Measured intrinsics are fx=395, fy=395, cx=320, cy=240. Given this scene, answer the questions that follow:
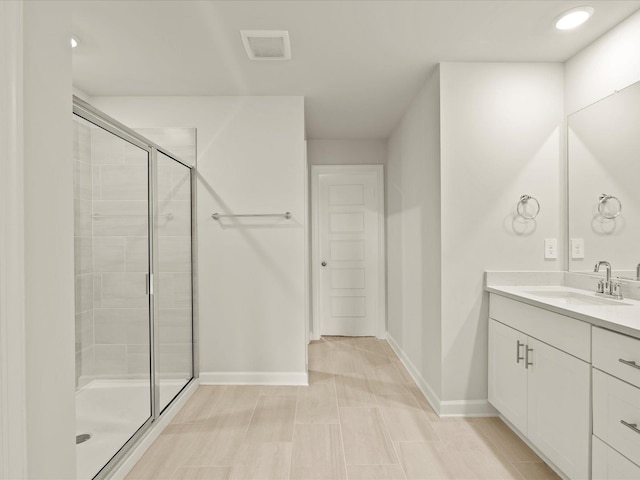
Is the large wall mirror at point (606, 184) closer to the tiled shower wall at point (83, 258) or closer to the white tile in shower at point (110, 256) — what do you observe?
the white tile in shower at point (110, 256)

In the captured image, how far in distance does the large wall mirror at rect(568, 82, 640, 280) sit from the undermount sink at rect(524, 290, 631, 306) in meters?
0.19

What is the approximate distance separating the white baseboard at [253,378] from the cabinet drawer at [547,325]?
1643 mm

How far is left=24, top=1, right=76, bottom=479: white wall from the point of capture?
0.66m

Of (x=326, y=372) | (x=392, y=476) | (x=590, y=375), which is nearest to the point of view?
(x=590, y=375)

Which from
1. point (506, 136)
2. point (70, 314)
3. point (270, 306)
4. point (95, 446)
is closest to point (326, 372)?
point (270, 306)

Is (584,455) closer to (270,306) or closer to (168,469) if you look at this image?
(168,469)

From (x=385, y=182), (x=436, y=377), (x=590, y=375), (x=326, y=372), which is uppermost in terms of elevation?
(x=385, y=182)

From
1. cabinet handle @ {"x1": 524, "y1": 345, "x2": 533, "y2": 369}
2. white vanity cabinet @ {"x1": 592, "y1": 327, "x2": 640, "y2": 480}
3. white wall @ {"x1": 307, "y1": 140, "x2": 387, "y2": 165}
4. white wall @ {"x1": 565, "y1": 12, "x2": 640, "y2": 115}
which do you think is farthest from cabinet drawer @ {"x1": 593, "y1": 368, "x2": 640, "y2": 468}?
white wall @ {"x1": 307, "y1": 140, "x2": 387, "y2": 165}

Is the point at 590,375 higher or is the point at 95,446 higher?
the point at 590,375

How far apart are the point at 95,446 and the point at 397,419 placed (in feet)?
5.86

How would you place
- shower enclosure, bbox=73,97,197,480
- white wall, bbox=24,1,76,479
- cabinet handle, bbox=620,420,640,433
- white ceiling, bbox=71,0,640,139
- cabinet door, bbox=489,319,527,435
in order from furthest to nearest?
shower enclosure, bbox=73,97,197,480 < cabinet door, bbox=489,319,527,435 < white ceiling, bbox=71,0,640,139 < cabinet handle, bbox=620,420,640,433 < white wall, bbox=24,1,76,479

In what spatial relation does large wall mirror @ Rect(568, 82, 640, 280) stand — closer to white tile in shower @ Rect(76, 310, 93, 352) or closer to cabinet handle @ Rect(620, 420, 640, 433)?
cabinet handle @ Rect(620, 420, 640, 433)

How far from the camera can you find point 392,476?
1.98 metres

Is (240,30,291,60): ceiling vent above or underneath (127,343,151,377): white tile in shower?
above
